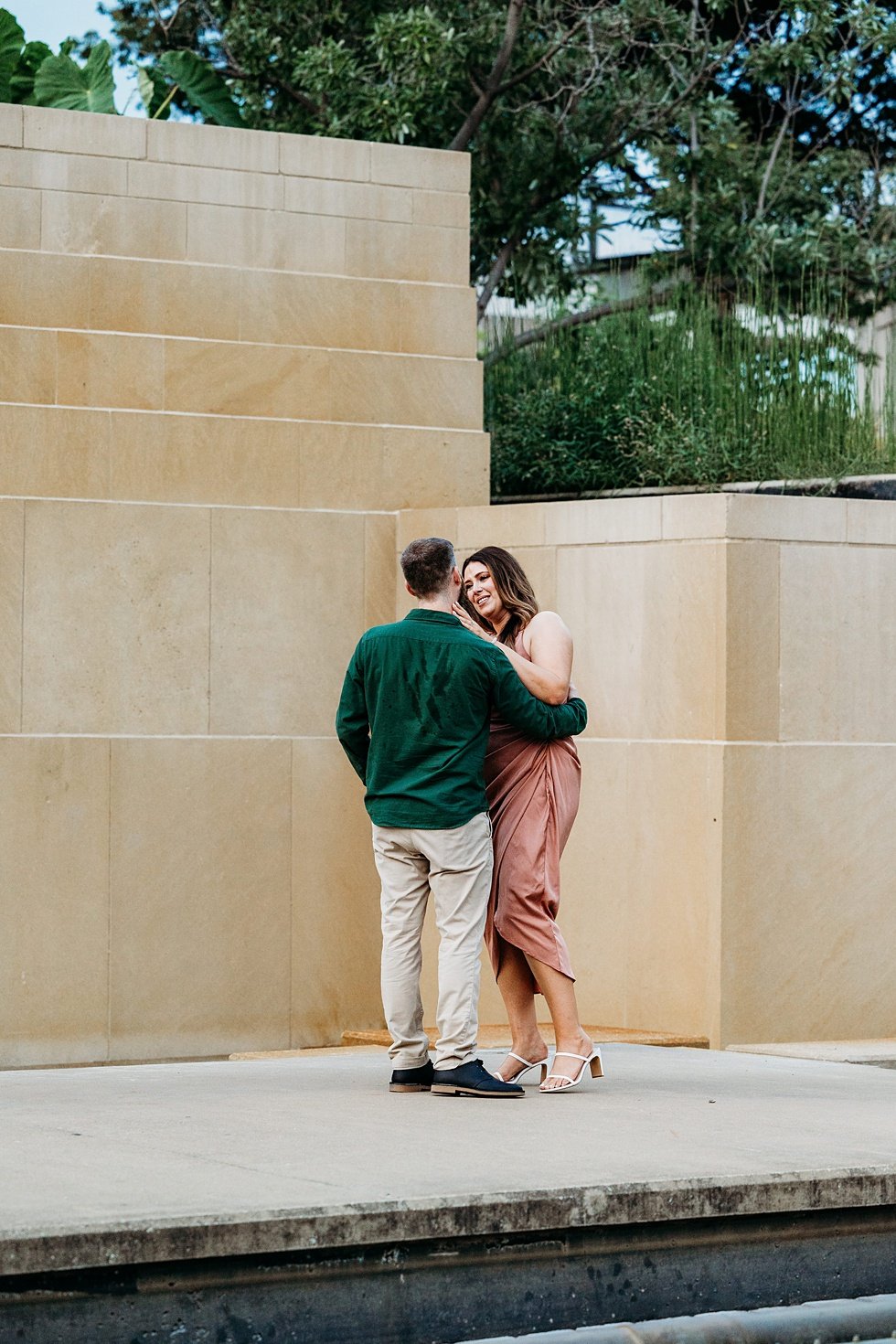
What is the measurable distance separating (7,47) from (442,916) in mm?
9715

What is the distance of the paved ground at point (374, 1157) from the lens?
4.72 m

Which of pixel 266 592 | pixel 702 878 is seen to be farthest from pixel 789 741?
pixel 266 592

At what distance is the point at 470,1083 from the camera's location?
22.7 ft

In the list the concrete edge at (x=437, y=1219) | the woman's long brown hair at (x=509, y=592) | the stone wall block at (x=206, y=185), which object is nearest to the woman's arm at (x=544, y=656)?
the woman's long brown hair at (x=509, y=592)

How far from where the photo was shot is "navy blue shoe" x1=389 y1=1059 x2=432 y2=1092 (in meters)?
7.12

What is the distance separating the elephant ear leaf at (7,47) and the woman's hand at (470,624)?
8.73m

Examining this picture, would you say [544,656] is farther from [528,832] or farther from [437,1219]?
[437,1219]

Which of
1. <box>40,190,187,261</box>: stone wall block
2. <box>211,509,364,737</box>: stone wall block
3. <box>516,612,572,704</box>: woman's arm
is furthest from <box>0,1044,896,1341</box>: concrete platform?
<box>40,190,187,261</box>: stone wall block

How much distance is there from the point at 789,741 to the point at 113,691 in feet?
11.3

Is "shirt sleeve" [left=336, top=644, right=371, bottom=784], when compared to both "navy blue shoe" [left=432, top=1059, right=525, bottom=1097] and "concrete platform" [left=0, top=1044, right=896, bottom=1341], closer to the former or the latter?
A: "navy blue shoe" [left=432, top=1059, right=525, bottom=1097]

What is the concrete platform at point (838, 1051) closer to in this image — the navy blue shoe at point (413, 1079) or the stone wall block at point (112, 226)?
the navy blue shoe at point (413, 1079)

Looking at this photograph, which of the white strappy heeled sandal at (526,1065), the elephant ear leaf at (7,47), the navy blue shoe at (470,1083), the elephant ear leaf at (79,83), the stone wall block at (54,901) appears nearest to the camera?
the navy blue shoe at (470,1083)

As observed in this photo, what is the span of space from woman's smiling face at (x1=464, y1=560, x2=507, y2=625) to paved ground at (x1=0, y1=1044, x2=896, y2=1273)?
5.57 feet

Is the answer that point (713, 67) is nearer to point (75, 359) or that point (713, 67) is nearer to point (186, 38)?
point (186, 38)
